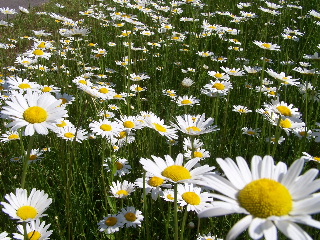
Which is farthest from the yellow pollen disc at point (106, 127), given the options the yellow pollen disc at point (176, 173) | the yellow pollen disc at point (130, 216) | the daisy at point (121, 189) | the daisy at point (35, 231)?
the yellow pollen disc at point (176, 173)

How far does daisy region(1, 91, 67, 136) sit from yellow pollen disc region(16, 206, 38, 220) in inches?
12.8

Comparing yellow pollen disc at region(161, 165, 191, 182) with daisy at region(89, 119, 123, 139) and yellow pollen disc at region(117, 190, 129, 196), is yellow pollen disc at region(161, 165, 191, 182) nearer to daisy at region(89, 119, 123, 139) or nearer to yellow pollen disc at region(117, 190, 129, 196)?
yellow pollen disc at region(117, 190, 129, 196)

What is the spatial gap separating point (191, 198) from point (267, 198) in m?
0.85

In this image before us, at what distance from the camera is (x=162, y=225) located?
7.03 ft

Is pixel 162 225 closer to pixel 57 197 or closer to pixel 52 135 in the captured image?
pixel 57 197

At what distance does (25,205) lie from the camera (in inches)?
60.0

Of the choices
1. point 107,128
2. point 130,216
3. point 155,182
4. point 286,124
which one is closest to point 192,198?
point 155,182

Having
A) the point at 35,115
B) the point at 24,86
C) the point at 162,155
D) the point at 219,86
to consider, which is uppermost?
the point at 35,115

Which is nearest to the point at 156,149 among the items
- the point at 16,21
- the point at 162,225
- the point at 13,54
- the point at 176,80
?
the point at 162,225

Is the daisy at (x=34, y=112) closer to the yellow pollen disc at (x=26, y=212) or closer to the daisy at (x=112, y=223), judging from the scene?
the yellow pollen disc at (x=26, y=212)

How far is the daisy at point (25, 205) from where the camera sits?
1.46 meters

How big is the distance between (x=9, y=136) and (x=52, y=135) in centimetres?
31

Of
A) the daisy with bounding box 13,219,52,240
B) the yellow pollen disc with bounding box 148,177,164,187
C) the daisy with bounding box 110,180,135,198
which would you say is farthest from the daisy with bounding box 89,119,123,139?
the daisy with bounding box 13,219,52,240

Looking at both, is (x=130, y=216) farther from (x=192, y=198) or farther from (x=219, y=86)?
(x=219, y=86)
